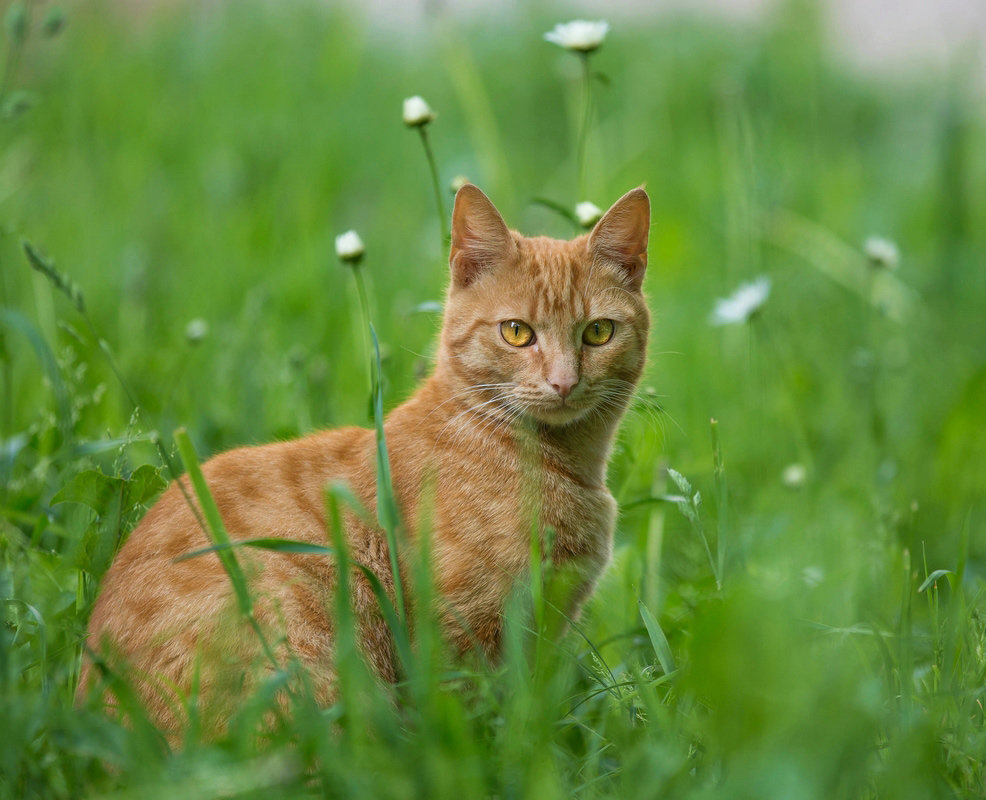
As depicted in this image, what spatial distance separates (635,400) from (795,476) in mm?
678

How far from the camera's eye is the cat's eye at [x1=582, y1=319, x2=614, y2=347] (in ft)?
7.88

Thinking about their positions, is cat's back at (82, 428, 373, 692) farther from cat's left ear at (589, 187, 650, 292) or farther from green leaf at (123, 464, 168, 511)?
cat's left ear at (589, 187, 650, 292)

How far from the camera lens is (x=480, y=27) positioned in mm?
6734

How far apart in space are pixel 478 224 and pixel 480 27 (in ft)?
15.9

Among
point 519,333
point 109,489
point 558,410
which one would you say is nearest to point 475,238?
point 519,333

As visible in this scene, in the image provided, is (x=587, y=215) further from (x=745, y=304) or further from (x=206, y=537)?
(x=206, y=537)

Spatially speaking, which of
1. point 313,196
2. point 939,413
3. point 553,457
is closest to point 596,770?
point 553,457

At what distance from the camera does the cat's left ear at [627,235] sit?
7.89 feet

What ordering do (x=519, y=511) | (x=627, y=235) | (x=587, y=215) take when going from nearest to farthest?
1. (x=519, y=511)
2. (x=627, y=235)
3. (x=587, y=215)

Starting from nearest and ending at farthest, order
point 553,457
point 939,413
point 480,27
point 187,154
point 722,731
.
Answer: point 722,731
point 553,457
point 939,413
point 187,154
point 480,27

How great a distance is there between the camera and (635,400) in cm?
249

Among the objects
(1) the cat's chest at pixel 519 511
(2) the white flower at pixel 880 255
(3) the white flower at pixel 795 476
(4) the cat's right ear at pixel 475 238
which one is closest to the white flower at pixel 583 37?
(4) the cat's right ear at pixel 475 238

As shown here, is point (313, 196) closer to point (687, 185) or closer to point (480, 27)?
point (687, 185)

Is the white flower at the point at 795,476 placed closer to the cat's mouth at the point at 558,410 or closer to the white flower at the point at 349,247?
the cat's mouth at the point at 558,410
